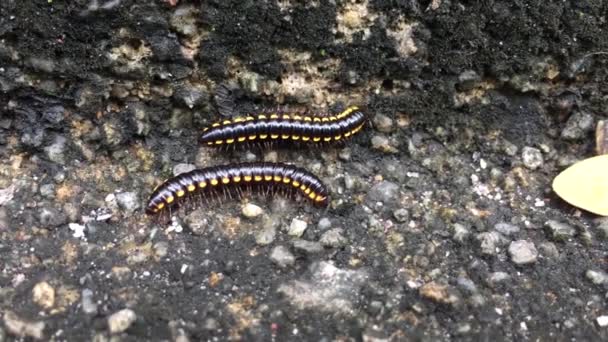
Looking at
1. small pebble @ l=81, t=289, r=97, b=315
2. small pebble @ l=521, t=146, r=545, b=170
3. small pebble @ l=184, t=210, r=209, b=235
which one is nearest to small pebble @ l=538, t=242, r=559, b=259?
small pebble @ l=521, t=146, r=545, b=170

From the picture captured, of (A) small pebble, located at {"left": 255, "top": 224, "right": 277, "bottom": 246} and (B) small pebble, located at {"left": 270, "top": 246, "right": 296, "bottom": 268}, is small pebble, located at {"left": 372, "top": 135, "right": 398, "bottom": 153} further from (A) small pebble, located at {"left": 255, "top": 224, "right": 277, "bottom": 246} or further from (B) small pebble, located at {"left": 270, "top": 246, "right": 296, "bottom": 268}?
(B) small pebble, located at {"left": 270, "top": 246, "right": 296, "bottom": 268}

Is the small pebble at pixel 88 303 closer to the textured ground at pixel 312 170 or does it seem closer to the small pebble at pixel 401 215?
the textured ground at pixel 312 170

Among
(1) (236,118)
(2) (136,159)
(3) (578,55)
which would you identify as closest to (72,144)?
(2) (136,159)

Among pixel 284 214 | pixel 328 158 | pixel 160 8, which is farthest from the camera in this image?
pixel 328 158

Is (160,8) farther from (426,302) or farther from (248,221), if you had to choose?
(426,302)

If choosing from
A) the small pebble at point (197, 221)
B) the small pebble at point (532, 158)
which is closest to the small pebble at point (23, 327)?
the small pebble at point (197, 221)
